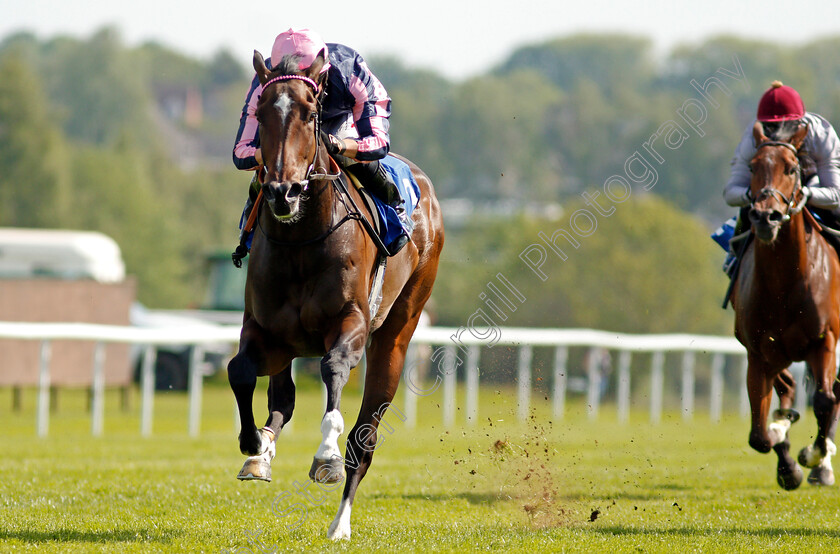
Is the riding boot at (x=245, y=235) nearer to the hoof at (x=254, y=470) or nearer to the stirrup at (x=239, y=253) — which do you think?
the stirrup at (x=239, y=253)

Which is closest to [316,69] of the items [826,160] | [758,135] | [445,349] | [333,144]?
[333,144]

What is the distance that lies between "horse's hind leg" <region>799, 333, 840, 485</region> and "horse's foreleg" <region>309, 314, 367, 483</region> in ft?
8.99

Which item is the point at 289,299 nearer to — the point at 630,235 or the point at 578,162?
the point at 630,235

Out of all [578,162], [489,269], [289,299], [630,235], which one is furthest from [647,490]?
[578,162]

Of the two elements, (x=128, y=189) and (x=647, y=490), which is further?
(x=128, y=189)

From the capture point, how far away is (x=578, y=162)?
62844 mm

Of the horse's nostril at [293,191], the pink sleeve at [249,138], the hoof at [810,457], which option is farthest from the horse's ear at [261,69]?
the hoof at [810,457]

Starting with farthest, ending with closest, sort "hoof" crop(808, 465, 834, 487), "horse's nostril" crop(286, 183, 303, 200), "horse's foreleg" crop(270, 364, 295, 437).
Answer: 1. "hoof" crop(808, 465, 834, 487)
2. "horse's foreleg" crop(270, 364, 295, 437)
3. "horse's nostril" crop(286, 183, 303, 200)

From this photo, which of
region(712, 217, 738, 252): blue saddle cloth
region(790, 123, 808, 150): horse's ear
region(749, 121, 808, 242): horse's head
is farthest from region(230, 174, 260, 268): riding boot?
region(712, 217, 738, 252): blue saddle cloth

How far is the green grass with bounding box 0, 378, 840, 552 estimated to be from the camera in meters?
5.08

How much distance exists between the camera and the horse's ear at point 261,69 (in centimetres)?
475

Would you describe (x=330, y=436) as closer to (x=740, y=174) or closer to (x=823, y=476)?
(x=740, y=174)

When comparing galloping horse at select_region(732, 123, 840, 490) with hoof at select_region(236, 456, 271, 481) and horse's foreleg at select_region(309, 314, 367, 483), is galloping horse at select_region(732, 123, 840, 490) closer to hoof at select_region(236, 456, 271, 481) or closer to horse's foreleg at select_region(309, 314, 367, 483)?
horse's foreleg at select_region(309, 314, 367, 483)

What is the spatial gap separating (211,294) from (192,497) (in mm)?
18550
